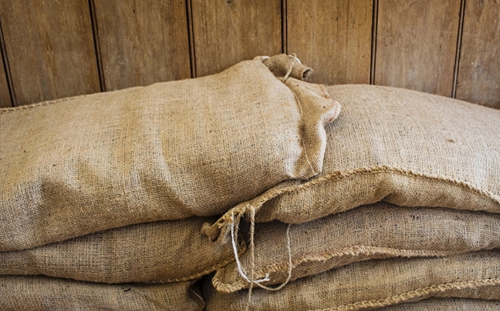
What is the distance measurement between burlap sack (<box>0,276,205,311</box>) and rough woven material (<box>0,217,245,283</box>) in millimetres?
15

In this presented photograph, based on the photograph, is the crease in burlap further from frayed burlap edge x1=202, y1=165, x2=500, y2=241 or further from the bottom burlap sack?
frayed burlap edge x1=202, y1=165, x2=500, y2=241

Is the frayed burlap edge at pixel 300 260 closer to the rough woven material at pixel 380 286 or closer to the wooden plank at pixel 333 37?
the rough woven material at pixel 380 286

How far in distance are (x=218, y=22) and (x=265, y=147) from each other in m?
0.36

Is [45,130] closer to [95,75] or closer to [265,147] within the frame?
[95,75]

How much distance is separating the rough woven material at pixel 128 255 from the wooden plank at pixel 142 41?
1.13 ft

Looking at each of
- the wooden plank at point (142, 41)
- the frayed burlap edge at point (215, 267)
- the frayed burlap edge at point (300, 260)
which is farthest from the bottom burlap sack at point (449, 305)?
the wooden plank at point (142, 41)

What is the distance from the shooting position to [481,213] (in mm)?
654

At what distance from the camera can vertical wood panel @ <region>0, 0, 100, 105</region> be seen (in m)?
0.81

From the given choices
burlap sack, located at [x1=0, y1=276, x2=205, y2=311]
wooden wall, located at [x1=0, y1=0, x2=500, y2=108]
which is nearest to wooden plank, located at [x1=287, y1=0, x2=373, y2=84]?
wooden wall, located at [x1=0, y1=0, x2=500, y2=108]

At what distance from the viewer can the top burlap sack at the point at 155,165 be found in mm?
594

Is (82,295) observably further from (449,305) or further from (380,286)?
(449,305)

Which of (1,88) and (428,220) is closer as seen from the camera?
(428,220)

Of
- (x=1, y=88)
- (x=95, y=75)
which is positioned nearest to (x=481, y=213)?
(x=95, y=75)

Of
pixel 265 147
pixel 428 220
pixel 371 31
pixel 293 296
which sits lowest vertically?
pixel 293 296
